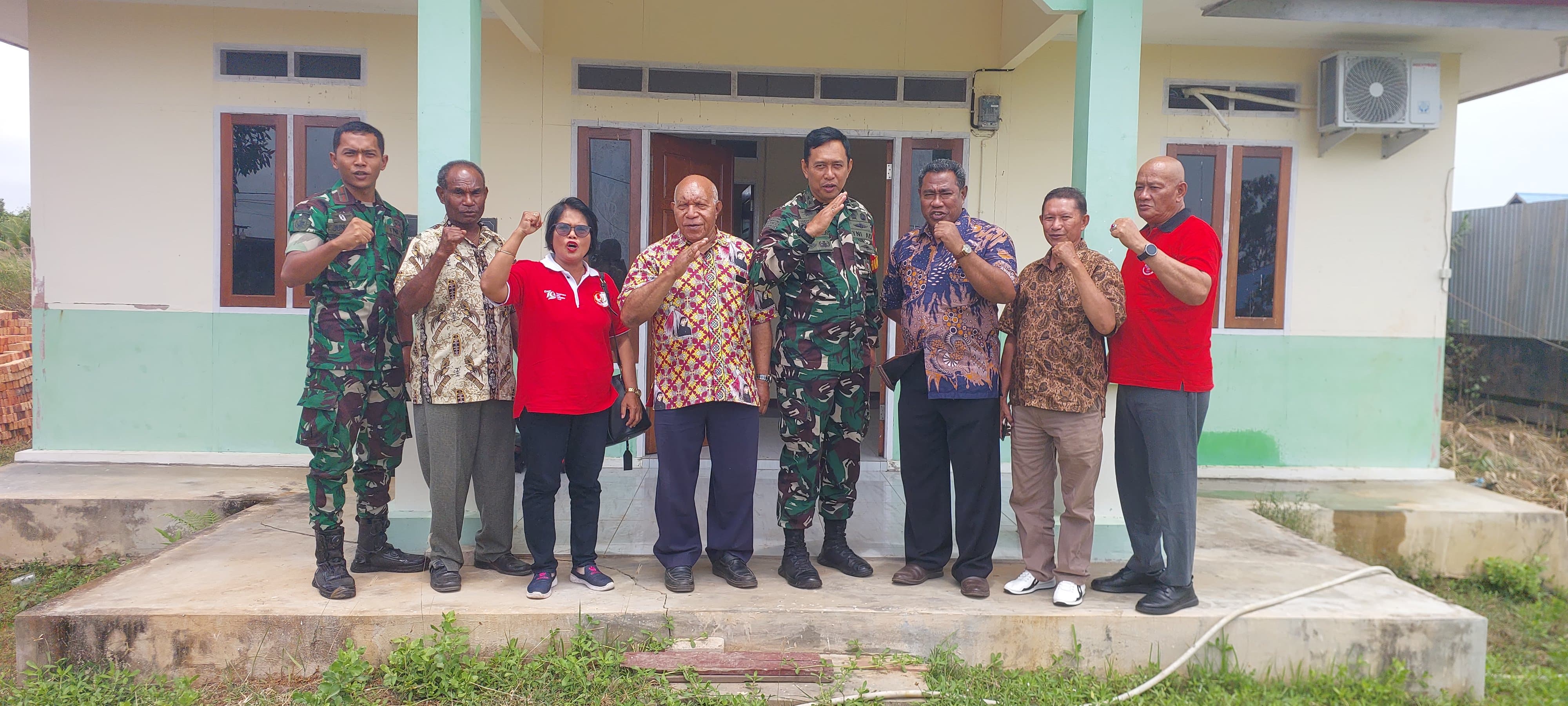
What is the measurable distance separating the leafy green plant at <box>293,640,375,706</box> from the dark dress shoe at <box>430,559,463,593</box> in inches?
14.1

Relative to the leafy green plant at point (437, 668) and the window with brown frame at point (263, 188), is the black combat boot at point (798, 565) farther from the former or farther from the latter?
the window with brown frame at point (263, 188)

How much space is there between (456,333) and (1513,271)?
30.5ft

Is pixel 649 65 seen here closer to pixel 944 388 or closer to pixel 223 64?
pixel 223 64

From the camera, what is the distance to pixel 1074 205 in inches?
133

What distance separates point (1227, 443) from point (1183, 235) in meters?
3.36

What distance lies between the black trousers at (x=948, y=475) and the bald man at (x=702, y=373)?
2.07 ft

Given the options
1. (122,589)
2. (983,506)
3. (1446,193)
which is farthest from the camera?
(1446,193)

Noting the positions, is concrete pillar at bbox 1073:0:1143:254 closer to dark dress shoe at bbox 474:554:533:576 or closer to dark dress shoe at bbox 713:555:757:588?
dark dress shoe at bbox 713:555:757:588

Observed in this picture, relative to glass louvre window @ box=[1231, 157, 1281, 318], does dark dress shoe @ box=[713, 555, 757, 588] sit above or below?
below

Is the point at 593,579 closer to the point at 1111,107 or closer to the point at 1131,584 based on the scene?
the point at 1131,584

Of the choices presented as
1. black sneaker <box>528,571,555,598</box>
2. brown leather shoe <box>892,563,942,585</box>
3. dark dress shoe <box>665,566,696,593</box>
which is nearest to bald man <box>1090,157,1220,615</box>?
brown leather shoe <box>892,563,942,585</box>

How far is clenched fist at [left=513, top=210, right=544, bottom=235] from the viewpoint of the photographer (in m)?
3.07

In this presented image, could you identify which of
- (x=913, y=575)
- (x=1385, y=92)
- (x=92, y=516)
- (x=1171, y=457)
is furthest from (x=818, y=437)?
(x=1385, y=92)

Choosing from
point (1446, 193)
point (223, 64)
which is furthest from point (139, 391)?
point (1446, 193)
